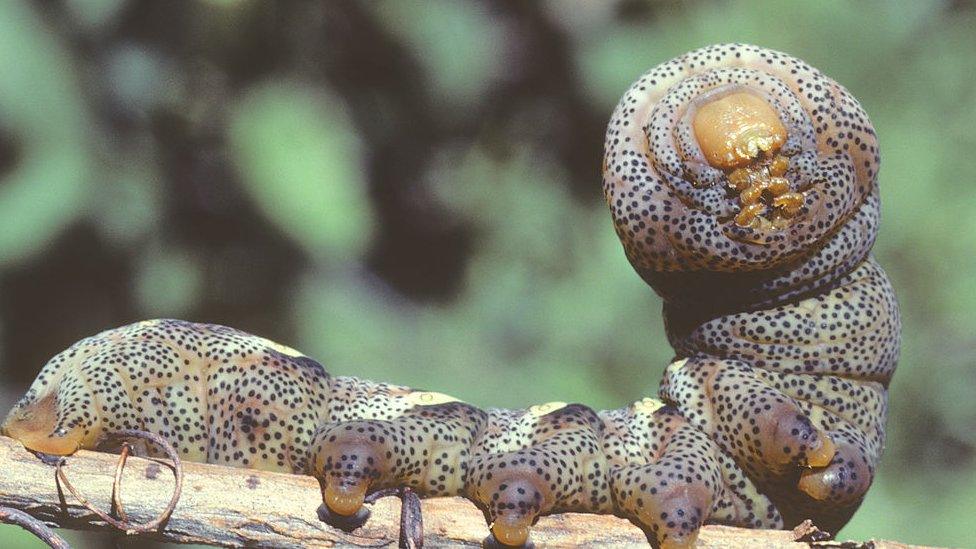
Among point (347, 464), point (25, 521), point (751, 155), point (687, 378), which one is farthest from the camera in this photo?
point (687, 378)

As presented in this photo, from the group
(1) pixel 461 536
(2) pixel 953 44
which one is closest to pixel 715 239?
(1) pixel 461 536

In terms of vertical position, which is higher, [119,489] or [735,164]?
[735,164]

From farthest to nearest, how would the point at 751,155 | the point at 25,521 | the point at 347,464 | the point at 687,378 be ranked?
the point at 687,378 → the point at 751,155 → the point at 347,464 → the point at 25,521

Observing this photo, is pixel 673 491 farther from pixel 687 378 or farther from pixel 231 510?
pixel 231 510

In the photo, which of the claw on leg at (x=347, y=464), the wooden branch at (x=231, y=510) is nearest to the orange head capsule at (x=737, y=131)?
the wooden branch at (x=231, y=510)

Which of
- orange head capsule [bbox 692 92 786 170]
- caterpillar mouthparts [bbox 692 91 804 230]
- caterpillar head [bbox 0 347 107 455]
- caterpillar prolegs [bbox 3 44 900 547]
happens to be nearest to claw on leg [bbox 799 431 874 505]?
caterpillar prolegs [bbox 3 44 900 547]

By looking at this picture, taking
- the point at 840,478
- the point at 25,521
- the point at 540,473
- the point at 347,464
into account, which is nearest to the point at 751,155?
the point at 840,478
